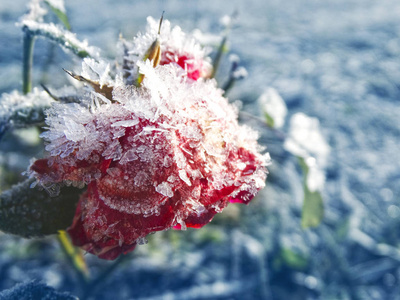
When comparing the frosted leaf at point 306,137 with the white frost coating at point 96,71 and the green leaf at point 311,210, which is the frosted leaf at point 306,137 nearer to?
the green leaf at point 311,210

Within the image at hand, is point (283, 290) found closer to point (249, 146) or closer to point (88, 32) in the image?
point (249, 146)

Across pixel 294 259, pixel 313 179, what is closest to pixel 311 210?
pixel 313 179

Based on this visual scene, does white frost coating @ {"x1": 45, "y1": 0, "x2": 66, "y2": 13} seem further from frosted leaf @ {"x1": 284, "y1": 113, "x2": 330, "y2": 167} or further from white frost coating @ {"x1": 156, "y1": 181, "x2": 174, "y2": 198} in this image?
frosted leaf @ {"x1": 284, "y1": 113, "x2": 330, "y2": 167}

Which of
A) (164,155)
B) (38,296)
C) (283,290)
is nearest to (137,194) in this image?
(164,155)

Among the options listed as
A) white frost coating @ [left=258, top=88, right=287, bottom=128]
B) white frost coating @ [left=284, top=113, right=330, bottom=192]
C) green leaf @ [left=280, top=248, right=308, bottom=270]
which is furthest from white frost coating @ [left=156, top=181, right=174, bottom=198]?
green leaf @ [left=280, top=248, right=308, bottom=270]

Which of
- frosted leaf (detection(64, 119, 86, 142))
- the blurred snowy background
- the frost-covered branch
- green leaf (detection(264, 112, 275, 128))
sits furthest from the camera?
the blurred snowy background

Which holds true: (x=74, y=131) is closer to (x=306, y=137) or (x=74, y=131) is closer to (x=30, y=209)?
(x=30, y=209)
